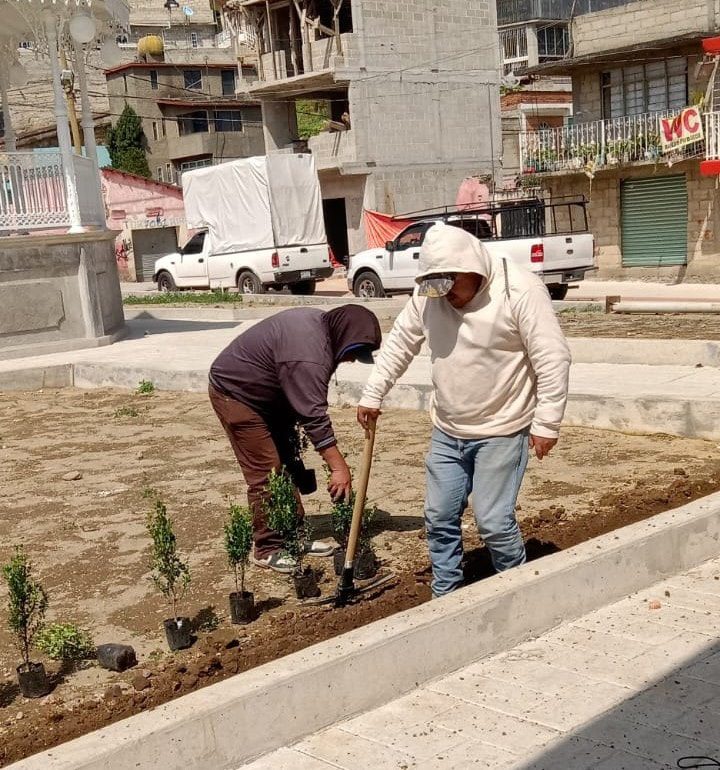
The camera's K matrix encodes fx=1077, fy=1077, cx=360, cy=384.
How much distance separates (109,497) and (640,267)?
21.1 m

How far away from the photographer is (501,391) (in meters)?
4.23

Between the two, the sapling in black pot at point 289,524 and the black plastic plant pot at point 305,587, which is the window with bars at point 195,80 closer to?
the sapling in black pot at point 289,524

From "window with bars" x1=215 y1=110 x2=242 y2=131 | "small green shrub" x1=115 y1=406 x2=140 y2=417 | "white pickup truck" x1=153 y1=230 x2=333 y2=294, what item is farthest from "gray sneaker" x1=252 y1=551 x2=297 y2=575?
"window with bars" x1=215 y1=110 x2=242 y2=131

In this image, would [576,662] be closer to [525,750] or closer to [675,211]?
[525,750]

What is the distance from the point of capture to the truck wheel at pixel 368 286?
Result: 2183 centimetres

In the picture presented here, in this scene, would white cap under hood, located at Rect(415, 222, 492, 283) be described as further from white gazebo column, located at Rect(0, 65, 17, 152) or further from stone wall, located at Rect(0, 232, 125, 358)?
white gazebo column, located at Rect(0, 65, 17, 152)

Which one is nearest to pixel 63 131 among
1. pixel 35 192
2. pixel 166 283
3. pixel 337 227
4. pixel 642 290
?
pixel 35 192

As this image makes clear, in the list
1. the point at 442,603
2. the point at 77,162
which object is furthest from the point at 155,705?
the point at 77,162

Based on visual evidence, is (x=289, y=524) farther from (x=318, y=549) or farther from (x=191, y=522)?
(x=191, y=522)

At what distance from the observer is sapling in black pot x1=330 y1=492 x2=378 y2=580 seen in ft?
16.1

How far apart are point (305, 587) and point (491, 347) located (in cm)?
140

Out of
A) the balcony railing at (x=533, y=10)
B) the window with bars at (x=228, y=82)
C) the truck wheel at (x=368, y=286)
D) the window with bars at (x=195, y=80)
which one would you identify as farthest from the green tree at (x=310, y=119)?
the truck wheel at (x=368, y=286)

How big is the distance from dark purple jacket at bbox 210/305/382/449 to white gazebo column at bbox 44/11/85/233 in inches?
403

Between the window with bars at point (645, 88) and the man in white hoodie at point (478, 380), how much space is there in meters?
23.1
